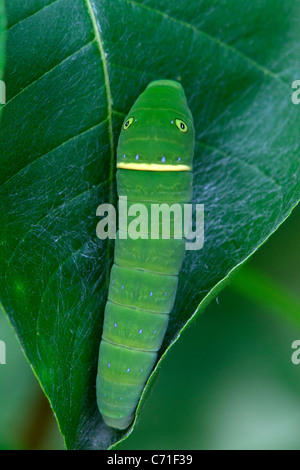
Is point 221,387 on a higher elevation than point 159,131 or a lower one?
lower

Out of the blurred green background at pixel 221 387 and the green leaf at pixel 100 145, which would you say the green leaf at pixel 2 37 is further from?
the blurred green background at pixel 221 387

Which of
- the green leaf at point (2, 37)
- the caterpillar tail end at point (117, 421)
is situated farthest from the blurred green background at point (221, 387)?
the green leaf at point (2, 37)

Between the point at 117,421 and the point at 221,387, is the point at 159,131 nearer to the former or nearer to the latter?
the point at 117,421

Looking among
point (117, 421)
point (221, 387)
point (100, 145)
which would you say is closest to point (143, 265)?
point (100, 145)

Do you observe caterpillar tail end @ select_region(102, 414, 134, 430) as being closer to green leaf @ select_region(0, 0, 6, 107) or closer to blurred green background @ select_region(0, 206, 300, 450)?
blurred green background @ select_region(0, 206, 300, 450)

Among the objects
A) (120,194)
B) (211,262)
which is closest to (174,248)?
(211,262)
